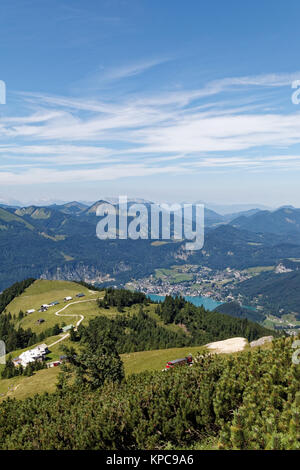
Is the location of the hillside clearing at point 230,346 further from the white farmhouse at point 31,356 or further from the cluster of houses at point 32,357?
the white farmhouse at point 31,356

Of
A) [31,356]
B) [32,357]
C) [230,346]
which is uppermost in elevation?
[230,346]

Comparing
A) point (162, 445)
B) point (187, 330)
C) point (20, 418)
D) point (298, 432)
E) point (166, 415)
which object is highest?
point (298, 432)

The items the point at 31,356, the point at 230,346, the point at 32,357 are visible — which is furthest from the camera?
the point at 31,356

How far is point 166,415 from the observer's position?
2686 cm

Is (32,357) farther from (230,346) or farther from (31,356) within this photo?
(230,346)

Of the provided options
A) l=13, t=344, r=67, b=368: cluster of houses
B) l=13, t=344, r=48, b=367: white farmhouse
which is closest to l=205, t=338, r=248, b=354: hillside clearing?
l=13, t=344, r=67, b=368: cluster of houses

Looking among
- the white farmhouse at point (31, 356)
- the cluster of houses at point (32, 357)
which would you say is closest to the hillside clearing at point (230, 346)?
the cluster of houses at point (32, 357)

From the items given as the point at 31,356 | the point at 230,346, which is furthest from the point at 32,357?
the point at 230,346

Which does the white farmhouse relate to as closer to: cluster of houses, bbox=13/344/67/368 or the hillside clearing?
cluster of houses, bbox=13/344/67/368
